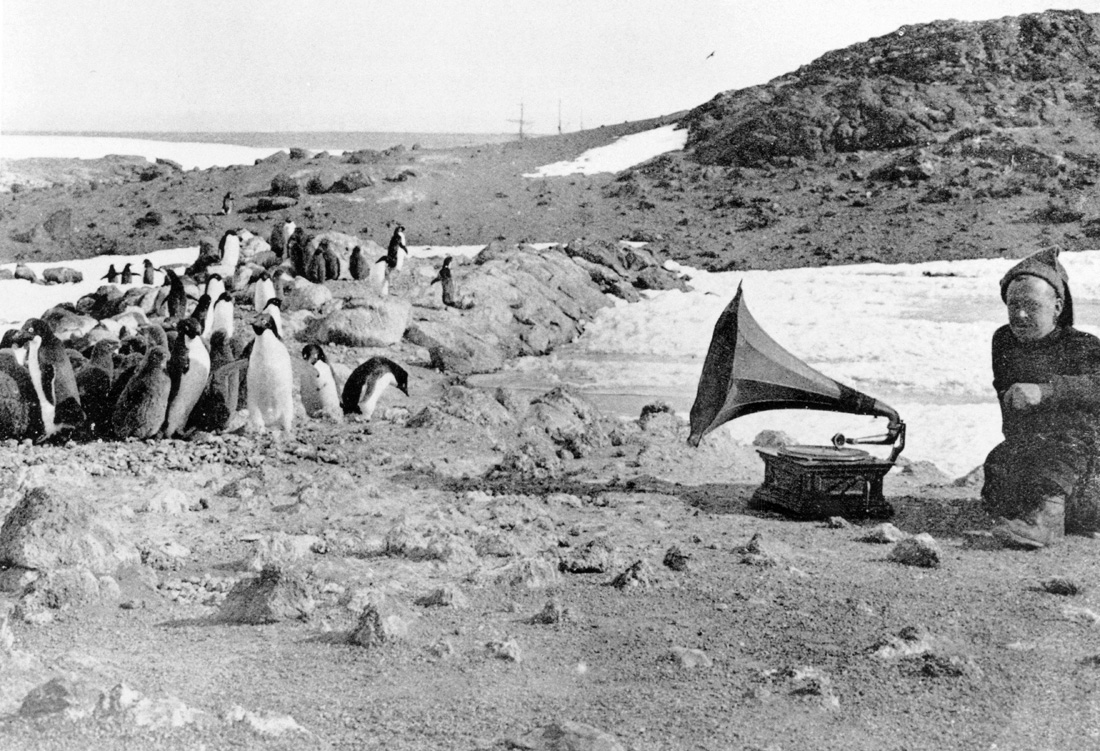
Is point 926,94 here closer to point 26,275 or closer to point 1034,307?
point 26,275

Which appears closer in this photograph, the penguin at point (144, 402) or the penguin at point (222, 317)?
the penguin at point (144, 402)

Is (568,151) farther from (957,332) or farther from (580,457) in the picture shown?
(580,457)

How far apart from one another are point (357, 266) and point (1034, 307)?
1118cm

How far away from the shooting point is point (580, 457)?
7.15m

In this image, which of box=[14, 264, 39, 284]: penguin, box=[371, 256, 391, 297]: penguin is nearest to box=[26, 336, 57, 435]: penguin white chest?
box=[371, 256, 391, 297]: penguin

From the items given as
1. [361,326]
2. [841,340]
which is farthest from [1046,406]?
[361,326]

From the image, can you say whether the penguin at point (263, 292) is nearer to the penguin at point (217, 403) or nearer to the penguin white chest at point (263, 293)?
the penguin white chest at point (263, 293)

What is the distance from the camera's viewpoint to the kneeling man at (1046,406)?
16.0 ft

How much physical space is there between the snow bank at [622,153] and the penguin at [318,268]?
1319cm

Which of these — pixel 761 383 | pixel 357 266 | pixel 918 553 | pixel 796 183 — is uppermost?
pixel 796 183

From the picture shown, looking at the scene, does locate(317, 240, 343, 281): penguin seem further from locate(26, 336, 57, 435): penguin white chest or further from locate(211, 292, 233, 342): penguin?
locate(26, 336, 57, 435): penguin white chest

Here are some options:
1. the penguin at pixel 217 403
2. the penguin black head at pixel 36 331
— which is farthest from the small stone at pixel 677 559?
the penguin black head at pixel 36 331

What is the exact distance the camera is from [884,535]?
5078 millimetres

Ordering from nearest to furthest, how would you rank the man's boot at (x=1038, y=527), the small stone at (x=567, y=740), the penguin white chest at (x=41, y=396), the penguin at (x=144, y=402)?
the small stone at (x=567, y=740) → the man's boot at (x=1038, y=527) → the penguin at (x=144, y=402) → the penguin white chest at (x=41, y=396)
